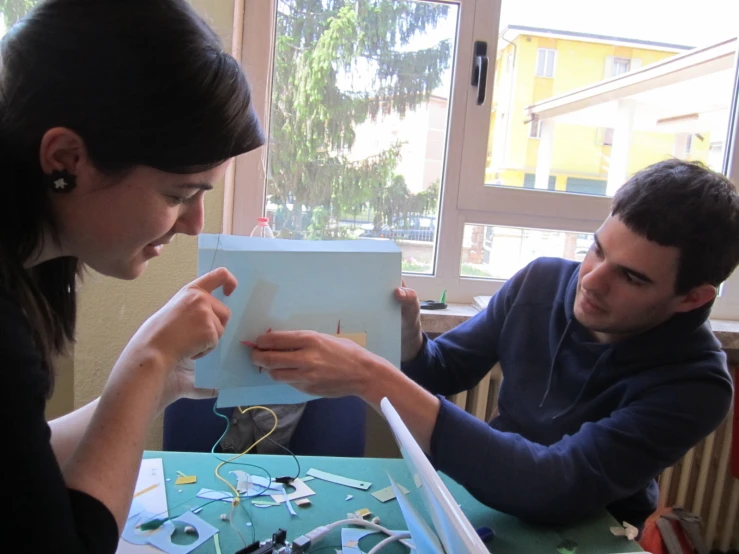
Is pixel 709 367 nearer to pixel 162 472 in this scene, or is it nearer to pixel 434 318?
pixel 434 318

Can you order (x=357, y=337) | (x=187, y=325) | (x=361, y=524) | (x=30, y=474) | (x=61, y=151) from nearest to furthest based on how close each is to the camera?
(x=30, y=474) < (x=61, y=151) < (x=187, y=325) < (x=361, y=524) < (x=357, y=337)

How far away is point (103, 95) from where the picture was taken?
60cm

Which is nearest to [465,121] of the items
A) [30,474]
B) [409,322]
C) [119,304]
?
[409,322]

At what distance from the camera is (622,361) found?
1.05 meters

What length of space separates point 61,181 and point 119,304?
1006 millimetres

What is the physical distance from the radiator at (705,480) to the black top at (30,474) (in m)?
1.36

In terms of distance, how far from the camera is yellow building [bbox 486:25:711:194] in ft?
5.93

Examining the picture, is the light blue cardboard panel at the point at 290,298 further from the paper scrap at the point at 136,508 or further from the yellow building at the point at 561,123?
the yellow building at the point at 561,123

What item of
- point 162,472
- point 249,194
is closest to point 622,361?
point 162,472

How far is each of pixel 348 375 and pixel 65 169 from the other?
48cm

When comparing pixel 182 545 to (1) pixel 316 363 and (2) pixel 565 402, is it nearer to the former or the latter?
(1) pixel 316 363

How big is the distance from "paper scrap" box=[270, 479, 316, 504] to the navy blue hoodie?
22 centimetres

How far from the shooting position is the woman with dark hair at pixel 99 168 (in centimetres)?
56

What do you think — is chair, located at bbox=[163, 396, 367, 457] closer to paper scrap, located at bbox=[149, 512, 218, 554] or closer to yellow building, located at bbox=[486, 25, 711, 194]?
paper scrap, located at bbox=[149, 512, 218, 554]
